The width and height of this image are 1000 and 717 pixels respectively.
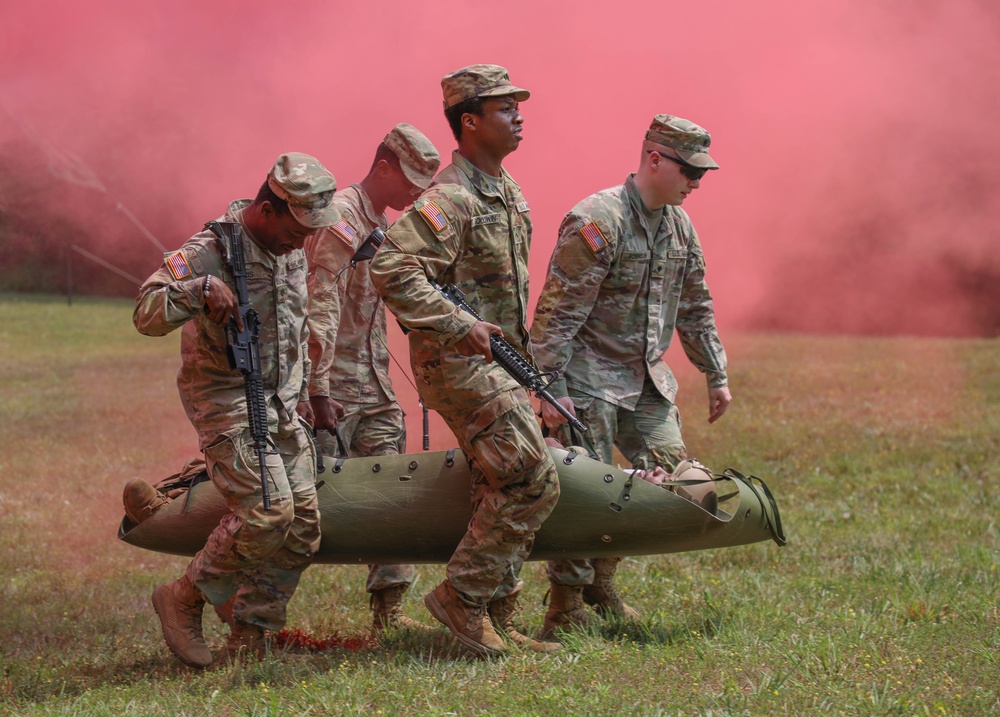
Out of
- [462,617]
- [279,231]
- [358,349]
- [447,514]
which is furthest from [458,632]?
[279,231]

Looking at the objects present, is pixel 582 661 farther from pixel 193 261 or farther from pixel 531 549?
pixel 193 261

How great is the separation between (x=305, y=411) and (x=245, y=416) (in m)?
0.55

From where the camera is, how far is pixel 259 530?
5031 mm

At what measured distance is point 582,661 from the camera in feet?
17.1

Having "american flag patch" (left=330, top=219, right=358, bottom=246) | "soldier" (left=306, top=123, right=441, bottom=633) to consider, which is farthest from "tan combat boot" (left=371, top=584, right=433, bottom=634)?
"american flag patch" (left=330, top=219, right=358, bottom=246)

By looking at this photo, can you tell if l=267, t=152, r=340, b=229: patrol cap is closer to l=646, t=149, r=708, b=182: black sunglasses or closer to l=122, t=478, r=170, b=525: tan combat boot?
l=122, t=478, r=170, b=525: tan combat boot

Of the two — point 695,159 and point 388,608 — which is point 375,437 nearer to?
point 388,608

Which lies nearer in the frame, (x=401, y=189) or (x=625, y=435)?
(x=625, y=435)

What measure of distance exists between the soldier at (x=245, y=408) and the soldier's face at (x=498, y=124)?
63cm

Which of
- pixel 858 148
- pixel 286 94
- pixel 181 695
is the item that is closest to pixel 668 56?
pixel 858 148

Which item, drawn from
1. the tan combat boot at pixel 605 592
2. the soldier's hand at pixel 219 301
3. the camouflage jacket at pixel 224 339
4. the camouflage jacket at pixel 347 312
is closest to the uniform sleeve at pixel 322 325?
the camouflage jacket at pixel 347 312

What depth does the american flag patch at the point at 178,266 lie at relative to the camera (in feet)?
15.9

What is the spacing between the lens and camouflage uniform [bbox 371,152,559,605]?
486cm

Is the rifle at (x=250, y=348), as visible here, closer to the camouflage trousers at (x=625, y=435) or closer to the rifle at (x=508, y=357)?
the rifle at (x=508, y=357)
